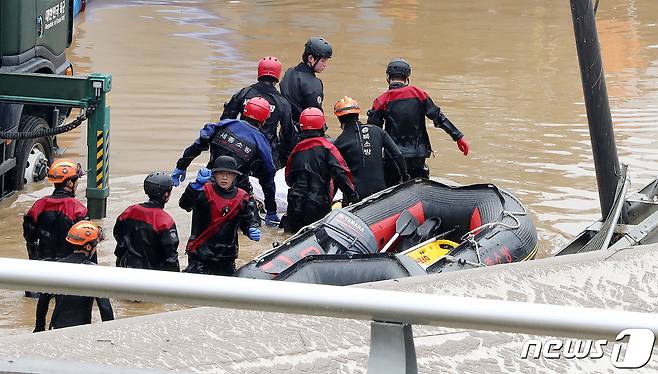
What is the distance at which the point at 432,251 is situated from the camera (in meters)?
9.63

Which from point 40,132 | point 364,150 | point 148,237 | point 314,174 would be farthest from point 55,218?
point 364,150

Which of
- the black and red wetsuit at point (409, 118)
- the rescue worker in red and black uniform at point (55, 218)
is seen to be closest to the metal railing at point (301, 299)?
the rescue worker in red and black uniform at point (55, 218)

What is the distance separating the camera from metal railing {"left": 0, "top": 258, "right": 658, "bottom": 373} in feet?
9.21

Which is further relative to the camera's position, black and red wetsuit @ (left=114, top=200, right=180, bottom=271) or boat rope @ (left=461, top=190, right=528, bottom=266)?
boat rope @ (left=461, top=190, right=528, bottom=266)

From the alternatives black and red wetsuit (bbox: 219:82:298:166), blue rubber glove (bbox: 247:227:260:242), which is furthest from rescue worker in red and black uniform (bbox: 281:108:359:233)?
blue rubber glove (bbox: 247:227:260:242)

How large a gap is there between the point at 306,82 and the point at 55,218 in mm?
4383

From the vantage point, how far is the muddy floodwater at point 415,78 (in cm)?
1308

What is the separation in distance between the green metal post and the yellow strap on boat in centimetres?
346

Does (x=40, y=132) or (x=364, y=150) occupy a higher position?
(x=364, y=150)

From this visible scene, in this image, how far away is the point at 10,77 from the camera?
433 inches

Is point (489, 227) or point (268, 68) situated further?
point (268, 68)

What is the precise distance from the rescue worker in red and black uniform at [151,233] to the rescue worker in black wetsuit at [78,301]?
0.40 metres

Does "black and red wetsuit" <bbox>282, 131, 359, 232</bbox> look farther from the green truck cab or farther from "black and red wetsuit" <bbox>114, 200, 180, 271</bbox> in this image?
the green truck cab

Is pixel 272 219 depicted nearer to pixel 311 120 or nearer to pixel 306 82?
pixel 311 120
